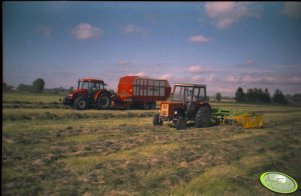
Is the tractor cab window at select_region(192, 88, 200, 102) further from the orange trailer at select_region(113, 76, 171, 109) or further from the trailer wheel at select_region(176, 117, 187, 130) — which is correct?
the orange trailer at select_region(113, 76, 171, 109)

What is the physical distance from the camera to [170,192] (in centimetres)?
466

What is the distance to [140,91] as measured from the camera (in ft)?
63.8

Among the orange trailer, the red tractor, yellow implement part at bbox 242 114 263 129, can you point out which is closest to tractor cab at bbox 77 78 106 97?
the red tractor

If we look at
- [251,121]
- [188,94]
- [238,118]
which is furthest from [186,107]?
[251,121]

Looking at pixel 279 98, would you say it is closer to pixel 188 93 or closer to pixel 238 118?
pixel 188 93

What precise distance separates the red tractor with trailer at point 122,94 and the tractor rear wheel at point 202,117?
327 inches

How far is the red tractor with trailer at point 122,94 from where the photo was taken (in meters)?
17.2

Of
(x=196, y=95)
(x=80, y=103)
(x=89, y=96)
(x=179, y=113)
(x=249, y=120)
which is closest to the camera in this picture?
(x=196, y=95)

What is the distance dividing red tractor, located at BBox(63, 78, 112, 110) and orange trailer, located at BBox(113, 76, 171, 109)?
1.14 m

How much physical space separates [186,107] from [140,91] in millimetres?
8536

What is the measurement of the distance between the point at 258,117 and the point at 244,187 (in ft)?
26.3

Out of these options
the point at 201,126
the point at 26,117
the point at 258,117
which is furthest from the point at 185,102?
the point at 26,117

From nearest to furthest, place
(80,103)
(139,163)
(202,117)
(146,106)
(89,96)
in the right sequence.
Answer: (139,163)
(202,117)
(80,103)
(89,96)
(146,106)

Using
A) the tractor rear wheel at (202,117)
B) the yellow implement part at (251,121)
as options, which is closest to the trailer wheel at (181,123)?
the tractor rear wheel at (202,117)
